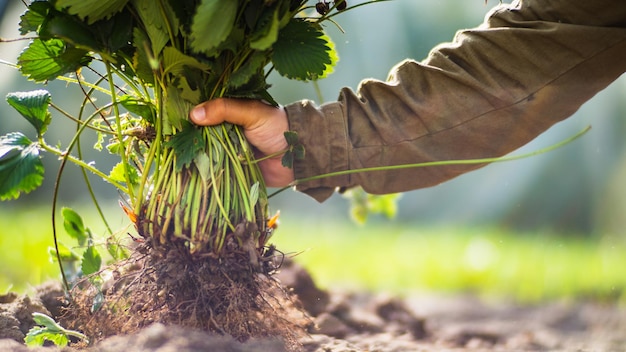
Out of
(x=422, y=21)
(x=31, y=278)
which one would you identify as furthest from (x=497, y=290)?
(x=31, y=278)

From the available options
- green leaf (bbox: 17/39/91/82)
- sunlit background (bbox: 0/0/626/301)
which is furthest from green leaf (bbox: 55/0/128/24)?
sunlit background (bbox: 0/0/626/301)

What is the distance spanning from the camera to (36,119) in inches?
39.0

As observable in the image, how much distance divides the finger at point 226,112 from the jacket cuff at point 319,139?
0.10 meters

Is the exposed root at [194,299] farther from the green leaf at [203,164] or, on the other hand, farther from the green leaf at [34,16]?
the green leaf at [34,16]

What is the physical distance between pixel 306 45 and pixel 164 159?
10.5 inches

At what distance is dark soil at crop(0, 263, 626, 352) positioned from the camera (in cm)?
91

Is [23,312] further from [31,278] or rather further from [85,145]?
[85,145]

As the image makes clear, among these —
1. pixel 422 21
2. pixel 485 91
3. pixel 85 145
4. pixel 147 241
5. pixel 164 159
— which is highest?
pixel 422 21

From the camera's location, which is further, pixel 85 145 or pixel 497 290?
pixel 85 145

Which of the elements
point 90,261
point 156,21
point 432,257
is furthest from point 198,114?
point 432,257

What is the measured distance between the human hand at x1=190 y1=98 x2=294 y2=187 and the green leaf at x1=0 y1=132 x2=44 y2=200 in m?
0.23

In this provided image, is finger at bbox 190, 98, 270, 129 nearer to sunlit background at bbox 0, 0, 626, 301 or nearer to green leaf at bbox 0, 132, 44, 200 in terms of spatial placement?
green leaf at bbox 0, 132, 44, 200

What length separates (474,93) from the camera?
114 centimetres

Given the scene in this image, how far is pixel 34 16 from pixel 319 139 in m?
0.47
